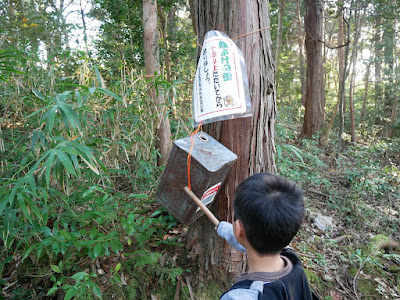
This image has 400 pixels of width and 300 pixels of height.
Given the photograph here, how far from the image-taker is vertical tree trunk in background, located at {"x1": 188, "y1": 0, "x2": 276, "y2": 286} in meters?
1.88

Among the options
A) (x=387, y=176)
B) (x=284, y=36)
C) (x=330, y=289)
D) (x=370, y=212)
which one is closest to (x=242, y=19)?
(x=330, y=289)

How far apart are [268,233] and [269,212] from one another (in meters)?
0.08

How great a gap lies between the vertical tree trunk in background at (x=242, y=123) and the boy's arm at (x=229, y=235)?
0.38m

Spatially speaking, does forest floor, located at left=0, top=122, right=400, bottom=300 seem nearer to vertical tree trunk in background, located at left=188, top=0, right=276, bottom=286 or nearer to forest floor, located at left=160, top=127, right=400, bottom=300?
forest floor, located at left=160, top=127, right=400, bottom=300

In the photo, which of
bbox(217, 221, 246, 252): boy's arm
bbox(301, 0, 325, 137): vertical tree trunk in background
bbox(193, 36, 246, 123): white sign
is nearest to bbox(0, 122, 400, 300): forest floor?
bbox(217, 221, 246, 252): boy's arm

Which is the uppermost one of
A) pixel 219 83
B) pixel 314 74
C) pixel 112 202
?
pixel 314 74

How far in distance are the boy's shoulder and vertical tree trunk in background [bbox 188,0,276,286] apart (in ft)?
2.91

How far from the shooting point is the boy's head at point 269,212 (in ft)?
3.48

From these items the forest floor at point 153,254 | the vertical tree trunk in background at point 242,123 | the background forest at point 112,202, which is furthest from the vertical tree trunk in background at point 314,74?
the vertical tree trunk in background at point 242,123

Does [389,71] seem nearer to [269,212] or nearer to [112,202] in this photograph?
[112,202]

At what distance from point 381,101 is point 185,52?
8806 millimetres

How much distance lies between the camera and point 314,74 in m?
8.45

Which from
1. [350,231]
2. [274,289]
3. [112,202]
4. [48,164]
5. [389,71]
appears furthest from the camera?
[389,71]

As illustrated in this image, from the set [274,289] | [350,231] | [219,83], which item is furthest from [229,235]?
[350,231]
